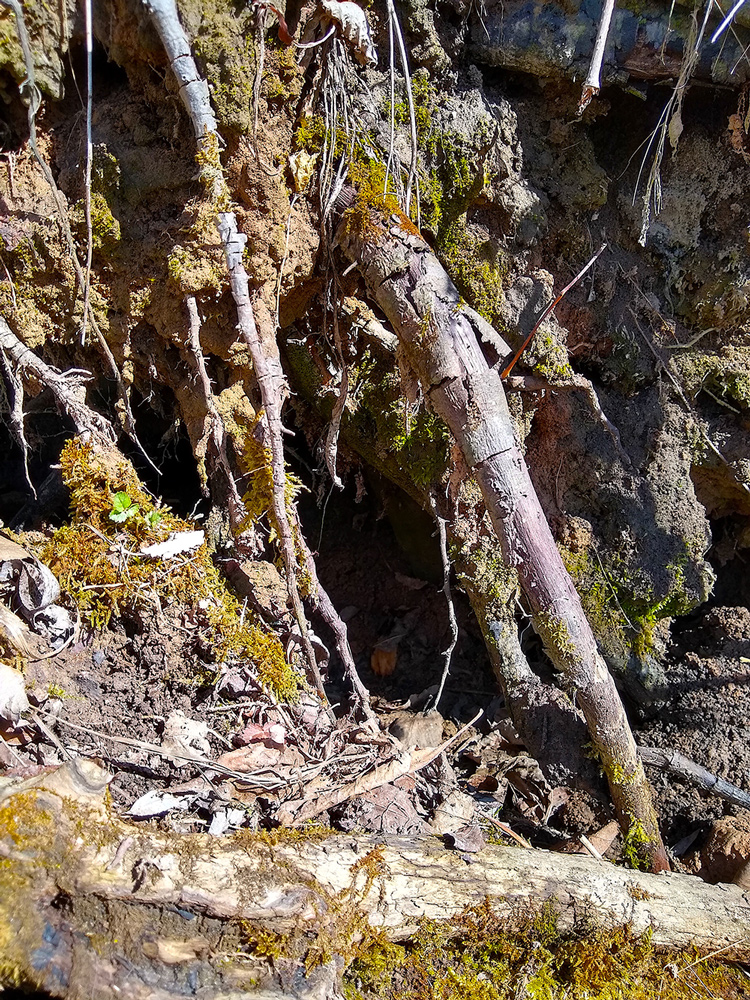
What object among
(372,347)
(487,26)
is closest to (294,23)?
(487,26)

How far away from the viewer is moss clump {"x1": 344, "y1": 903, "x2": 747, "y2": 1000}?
1.79m

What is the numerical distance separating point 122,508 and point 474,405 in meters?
1.38

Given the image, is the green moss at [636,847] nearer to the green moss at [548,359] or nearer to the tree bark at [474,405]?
the tree bark at [474,405]

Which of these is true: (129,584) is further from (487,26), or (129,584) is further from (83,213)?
(487,26)

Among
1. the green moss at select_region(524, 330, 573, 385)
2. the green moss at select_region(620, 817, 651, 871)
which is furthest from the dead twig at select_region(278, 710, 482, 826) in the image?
the green moss at select_region(524, 330, 573, 385)

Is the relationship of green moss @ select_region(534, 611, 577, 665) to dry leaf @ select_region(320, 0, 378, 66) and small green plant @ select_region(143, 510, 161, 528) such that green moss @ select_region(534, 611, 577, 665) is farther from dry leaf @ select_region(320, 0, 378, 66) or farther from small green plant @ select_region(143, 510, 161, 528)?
dry leaf @ select_region(320, 0, 378, 66)

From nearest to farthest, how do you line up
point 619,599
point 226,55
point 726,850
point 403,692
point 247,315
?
1. point 226,55
2. point 247,315
3. point 726,850
4. point 619,599
5. point 403,692

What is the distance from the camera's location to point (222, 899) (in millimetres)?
1678

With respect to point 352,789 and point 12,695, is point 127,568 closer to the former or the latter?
point 12,695

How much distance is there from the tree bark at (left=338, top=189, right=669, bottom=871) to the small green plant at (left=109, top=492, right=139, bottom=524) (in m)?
1.21

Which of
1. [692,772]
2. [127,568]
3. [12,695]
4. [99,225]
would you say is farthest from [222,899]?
[99,225]

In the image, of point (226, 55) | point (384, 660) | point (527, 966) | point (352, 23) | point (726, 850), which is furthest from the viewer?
point (384, 660)

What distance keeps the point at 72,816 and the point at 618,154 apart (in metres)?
3.29

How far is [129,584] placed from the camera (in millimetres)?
2426
